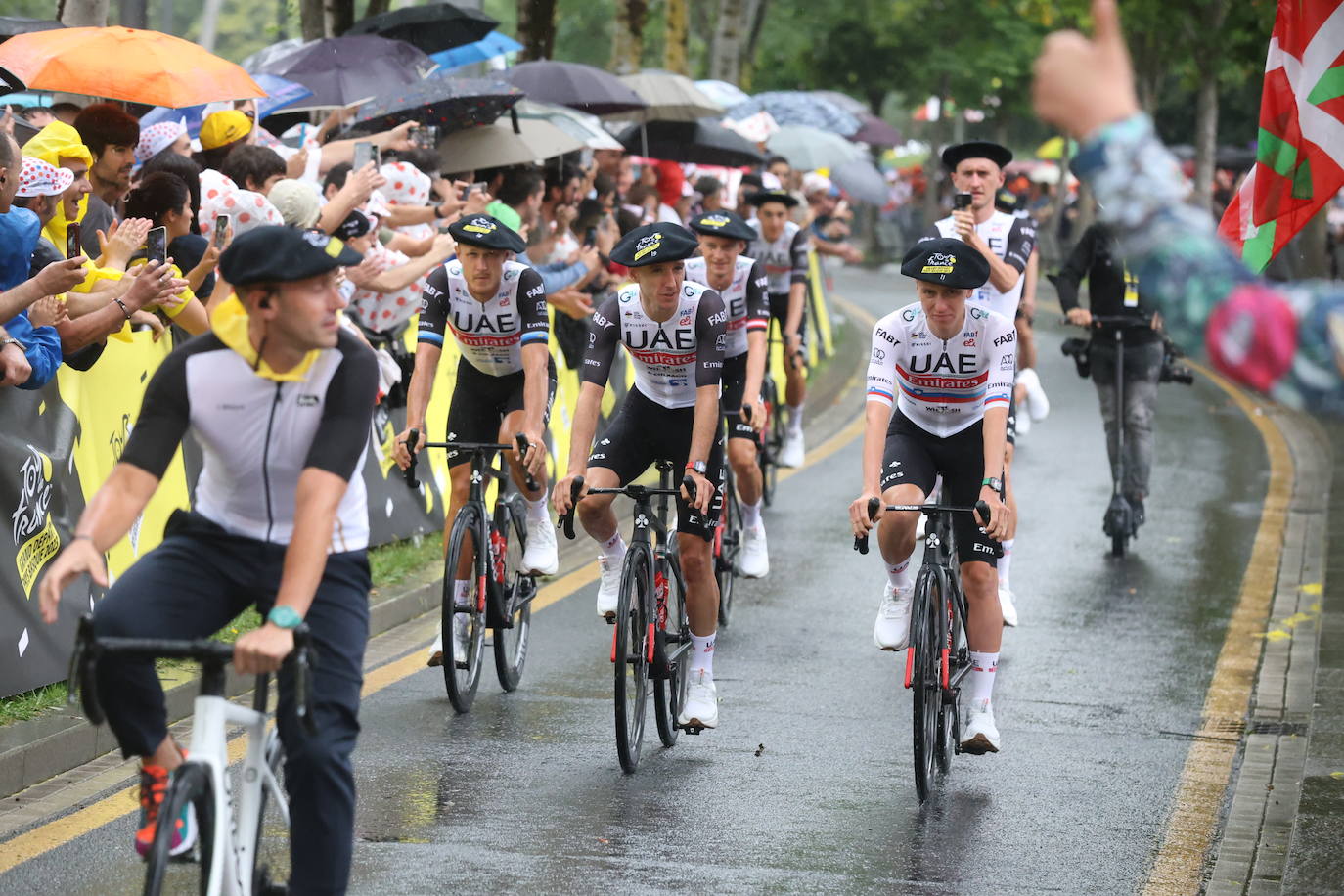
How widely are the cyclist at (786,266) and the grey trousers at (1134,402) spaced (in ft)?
7.98

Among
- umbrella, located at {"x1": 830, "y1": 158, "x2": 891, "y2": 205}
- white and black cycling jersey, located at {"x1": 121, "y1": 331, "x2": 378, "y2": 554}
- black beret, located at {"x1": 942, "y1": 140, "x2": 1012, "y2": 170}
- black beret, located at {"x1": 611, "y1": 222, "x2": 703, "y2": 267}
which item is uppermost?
white and black cycling jersey, located at {"x1": 121, "y1": 331, "x2": 378, "y2": 554}

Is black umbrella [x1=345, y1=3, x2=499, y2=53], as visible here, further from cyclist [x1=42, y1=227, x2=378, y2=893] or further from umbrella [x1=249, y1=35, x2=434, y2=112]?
cyclist [x1=42, y1=227, x2=378, y2=893]

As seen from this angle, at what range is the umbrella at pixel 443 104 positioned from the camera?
527 inches

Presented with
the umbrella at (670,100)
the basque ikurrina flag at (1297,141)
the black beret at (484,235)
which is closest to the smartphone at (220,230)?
the black beret at (484,235)

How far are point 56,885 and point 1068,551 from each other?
814 cm

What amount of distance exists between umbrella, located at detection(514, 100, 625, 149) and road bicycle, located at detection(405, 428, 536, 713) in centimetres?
738

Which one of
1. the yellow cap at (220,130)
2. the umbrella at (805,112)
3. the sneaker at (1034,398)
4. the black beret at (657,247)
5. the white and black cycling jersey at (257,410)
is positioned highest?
the white and black cycling jersey at (257,410)

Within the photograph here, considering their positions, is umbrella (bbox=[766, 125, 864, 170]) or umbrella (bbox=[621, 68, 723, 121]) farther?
umbrella (bbox=[766, 125, 864, 170])

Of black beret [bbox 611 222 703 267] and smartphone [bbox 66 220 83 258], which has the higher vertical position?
black beret [bbox 611 222 703 267]

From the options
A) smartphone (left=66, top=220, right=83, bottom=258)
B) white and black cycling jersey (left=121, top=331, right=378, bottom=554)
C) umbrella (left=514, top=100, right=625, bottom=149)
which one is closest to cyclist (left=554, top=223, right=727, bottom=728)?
smartphone (left=66, top=220, right=83, bottom=258)

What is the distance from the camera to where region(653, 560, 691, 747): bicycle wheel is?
7.73 m

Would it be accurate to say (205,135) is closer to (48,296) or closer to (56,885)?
(48,296)

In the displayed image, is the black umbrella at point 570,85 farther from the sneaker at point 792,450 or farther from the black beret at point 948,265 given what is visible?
the black beret at point 948,265

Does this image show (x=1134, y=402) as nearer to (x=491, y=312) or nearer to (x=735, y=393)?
(x=735, y=393)
